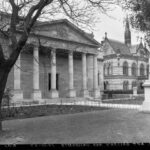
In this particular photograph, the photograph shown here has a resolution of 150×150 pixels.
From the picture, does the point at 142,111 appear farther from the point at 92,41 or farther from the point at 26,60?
the point at 92,41

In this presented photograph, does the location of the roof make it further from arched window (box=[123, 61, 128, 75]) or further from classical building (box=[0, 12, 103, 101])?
classical building (box=[0, 12, 103, 101])

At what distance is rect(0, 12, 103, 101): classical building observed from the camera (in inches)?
1238

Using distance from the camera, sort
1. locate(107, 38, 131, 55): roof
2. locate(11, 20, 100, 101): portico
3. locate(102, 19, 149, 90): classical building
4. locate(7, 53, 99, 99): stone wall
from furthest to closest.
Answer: locate(107, 38, 131, 55): roof
locate(102, 19, 149, 90): classical building
locate(7, 53, 99, 99): stone wall
locate(11, 20, 100, 101): portico

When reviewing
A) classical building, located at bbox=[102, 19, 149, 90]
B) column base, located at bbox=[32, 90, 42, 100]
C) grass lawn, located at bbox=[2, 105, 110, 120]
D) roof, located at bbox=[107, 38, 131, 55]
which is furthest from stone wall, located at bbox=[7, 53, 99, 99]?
roof, located at bbox=[107, 38, 131, 55]

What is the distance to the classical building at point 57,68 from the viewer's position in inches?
1238

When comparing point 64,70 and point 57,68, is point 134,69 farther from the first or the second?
point 57,68

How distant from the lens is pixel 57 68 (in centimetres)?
3834

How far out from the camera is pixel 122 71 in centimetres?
6462

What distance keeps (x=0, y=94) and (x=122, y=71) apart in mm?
56635

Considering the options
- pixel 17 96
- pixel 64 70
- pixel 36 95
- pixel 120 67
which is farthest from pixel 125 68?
pixel 17 96

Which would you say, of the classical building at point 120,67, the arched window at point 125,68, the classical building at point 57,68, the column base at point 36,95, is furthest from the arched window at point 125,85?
the column base at point 36,95

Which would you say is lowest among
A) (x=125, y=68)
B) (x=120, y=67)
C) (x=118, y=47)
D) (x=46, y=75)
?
(x=46, y=75)

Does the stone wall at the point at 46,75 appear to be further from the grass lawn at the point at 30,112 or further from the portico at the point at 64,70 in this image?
the grass lawn at the point at 30,112

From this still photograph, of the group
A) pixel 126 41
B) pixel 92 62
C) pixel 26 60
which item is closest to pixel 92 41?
pixel 92 62
